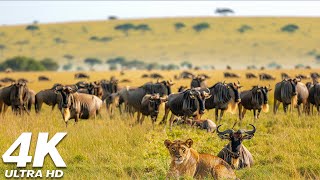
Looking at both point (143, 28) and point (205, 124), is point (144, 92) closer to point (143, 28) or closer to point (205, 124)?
point (205, 124)

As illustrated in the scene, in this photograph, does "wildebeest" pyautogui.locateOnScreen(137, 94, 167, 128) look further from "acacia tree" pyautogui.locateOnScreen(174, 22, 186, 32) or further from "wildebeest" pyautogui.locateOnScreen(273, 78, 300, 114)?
"acacia tree" pyautogui.locateOnScreen(174, 22, 186, 32)

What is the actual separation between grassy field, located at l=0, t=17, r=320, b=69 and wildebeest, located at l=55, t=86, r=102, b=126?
79.4 m

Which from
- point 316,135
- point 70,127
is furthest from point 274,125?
point 70,127

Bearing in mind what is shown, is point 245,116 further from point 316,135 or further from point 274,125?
point 316,135

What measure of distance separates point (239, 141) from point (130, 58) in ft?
314

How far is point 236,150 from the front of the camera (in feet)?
29.5

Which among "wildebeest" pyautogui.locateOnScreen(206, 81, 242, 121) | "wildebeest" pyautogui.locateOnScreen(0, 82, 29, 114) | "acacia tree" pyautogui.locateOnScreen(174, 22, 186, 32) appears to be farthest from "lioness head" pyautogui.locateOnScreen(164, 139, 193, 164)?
"acacia tree" pyautogui.locateOnScreen(174, 22, 186, 32)

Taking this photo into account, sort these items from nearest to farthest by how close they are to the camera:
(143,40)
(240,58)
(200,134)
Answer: (200,134), (240,58), (143,40)

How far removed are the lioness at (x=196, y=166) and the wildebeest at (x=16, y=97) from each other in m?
10.1

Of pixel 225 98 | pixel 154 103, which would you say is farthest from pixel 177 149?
pixel 225 98

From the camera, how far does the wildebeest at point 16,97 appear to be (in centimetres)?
1742

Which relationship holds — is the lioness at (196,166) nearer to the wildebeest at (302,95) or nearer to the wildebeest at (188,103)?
the wildebeest at (188,103)

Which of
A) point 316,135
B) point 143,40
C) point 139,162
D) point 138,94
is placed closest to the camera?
point 139,162

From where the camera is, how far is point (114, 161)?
32.2 ft
